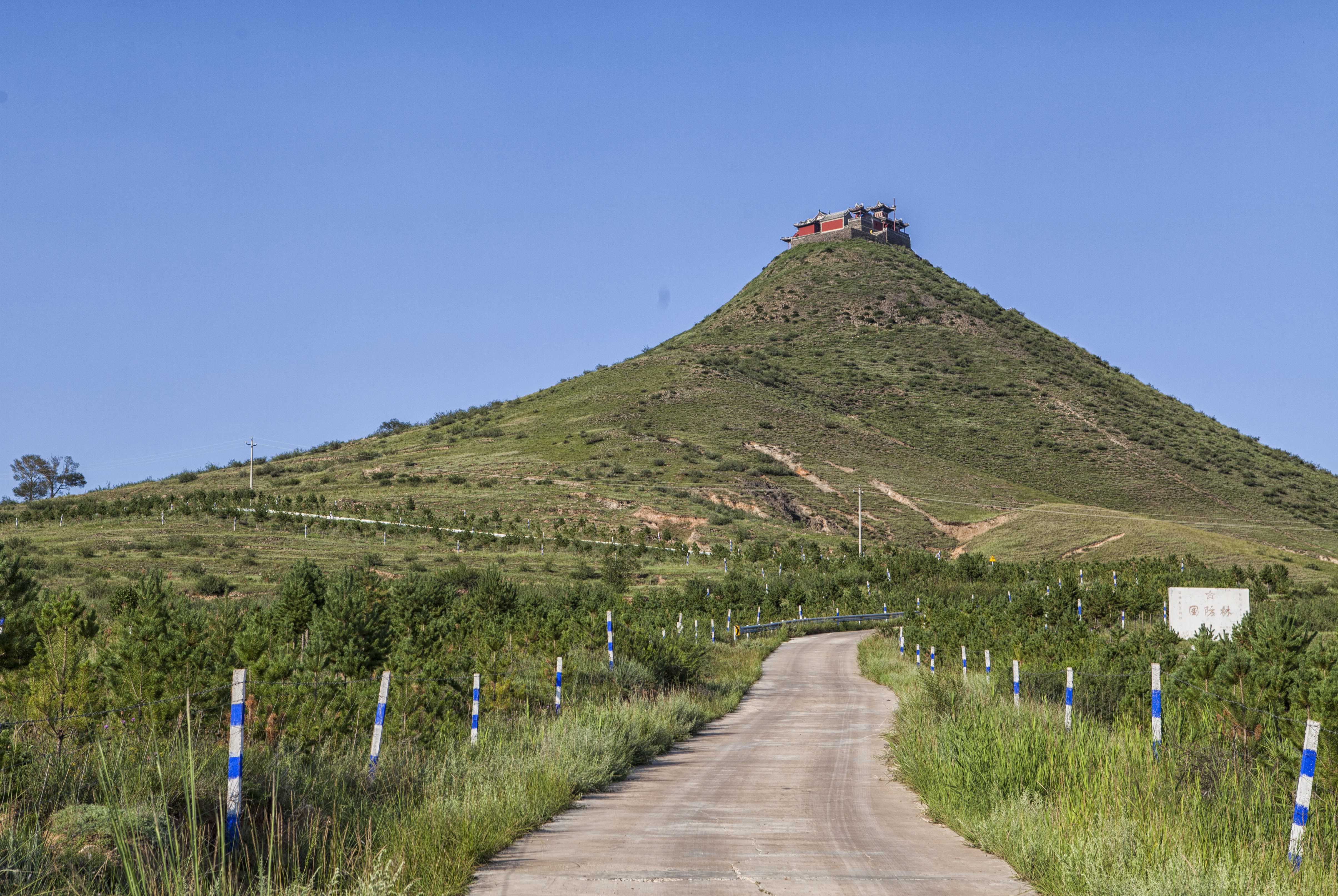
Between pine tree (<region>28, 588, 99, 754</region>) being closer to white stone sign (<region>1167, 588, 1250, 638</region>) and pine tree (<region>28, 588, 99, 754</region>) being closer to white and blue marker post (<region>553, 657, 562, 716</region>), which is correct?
white and blue marker post (<region>553, 657, 562, 716</region>)

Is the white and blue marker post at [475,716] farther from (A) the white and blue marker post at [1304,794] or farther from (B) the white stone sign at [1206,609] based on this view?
(B) the white stone sign at [1206,609]

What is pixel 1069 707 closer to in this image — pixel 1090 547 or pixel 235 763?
pixel 235 763

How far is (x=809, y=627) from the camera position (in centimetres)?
4334

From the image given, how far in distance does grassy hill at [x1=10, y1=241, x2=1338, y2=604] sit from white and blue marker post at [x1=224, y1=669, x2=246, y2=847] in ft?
111

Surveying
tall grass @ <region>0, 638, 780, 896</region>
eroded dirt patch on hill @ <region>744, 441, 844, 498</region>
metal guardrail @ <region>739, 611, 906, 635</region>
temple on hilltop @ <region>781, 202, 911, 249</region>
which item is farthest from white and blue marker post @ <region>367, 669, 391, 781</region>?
temple on hilltop @ <region>781, 202, 911, 249</region>

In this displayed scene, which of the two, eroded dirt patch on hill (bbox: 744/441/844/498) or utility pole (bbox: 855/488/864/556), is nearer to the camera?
utility pole (bbox: 855/488/864/556)

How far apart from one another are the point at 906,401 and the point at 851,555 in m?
43.0

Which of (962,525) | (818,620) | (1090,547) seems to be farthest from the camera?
(962,525)

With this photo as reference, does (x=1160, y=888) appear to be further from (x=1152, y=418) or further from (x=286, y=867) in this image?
(x=1152, y=418)

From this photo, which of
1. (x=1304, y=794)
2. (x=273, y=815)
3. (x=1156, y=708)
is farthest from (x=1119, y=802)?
(x=273, y=815)

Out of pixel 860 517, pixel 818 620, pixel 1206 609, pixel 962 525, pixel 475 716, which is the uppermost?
pixel 860 517

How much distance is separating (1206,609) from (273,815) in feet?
81.6

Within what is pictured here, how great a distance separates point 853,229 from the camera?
15288 cm

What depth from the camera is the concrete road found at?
22.0 ft
